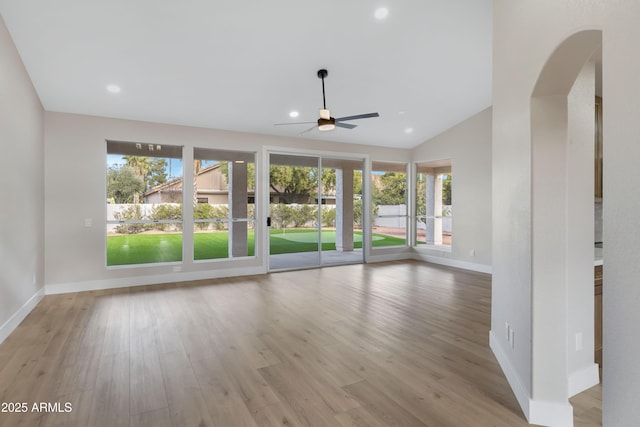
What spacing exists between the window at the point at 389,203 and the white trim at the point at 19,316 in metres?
6.29

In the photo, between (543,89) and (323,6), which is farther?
(323,6)

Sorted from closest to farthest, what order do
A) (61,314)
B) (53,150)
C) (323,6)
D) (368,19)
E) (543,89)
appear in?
(543,89)
(323,6)
(368,19)
(61,314)
(53,150)

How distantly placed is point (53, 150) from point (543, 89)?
6.29 meters

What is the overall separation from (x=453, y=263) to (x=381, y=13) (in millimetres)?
5457

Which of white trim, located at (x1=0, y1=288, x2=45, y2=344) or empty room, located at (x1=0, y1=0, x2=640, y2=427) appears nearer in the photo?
A: empty room, located at (x1=0, y1=0, x2=640, y2=427)

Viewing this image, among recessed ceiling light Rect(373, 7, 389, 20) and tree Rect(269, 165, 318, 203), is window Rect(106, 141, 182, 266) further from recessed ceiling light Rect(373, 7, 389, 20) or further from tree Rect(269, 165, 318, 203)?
recessed ceiling light Rect(373, 7, 389, 20)

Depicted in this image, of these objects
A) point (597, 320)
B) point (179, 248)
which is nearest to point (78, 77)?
→ point (179, 248)

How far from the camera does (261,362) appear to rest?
110 inches

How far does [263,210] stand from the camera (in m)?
6.63

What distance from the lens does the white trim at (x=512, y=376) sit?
2.08m

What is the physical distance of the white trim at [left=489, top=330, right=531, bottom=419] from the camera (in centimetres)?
208

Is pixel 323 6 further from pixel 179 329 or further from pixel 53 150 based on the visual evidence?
pixel 53 150

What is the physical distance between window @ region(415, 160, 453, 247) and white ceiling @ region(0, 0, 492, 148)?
6.86ft

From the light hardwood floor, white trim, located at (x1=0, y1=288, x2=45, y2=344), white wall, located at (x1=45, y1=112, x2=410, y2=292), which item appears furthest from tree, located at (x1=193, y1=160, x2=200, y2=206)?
white trim, located at (x1=0, y1=288, x2=45, y2=344)
